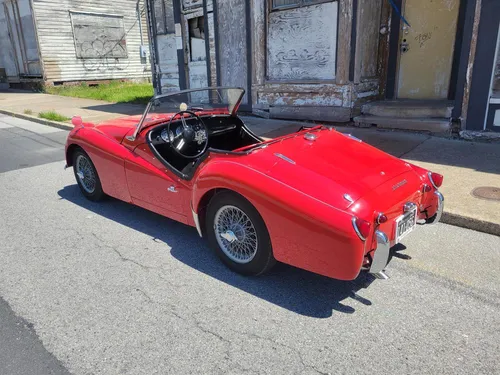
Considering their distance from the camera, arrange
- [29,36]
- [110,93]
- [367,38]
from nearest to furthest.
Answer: [367,38] → [110,93] → [29,36]

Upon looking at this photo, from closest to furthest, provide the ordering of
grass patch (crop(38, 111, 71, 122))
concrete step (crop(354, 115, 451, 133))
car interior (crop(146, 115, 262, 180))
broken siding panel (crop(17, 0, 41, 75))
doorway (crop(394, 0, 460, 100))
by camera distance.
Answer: car interior (crop(146, 115, 262, 180)) < concrete step (crop(354, 115, 451, 133)) < doorway (crop(394, 0, 460, 100)) < grass patch (crop(38, 111, 71, 122)) < broken siding panel (crop(17, 0, 41, 75))

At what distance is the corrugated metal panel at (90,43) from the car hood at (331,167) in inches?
821

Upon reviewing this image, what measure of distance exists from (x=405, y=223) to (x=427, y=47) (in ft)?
21.0

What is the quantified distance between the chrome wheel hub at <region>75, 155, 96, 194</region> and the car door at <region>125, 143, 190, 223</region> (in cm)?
91

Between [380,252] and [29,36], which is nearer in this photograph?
[380,252]

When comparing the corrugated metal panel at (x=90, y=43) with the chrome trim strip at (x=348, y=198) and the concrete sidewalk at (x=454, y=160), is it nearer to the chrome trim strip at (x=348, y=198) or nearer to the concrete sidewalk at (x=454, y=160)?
the concrete sidewalk at (x=454, y=160)

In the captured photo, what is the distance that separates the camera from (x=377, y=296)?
2.93 metres

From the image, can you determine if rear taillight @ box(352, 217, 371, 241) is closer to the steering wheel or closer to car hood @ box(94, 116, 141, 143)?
the steering wheel

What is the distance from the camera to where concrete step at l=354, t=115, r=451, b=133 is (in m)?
7.18

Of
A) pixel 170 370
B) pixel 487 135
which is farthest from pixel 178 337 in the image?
pixel 487 135

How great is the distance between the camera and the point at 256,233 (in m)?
2.95

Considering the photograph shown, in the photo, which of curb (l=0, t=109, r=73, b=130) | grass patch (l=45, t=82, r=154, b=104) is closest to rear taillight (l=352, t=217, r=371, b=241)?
curb (l=0, t=109, r=73, b=130)

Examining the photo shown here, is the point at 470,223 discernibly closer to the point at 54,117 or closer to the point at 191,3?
the point at 191,3

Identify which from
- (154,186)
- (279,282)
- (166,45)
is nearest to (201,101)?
(154,186)
